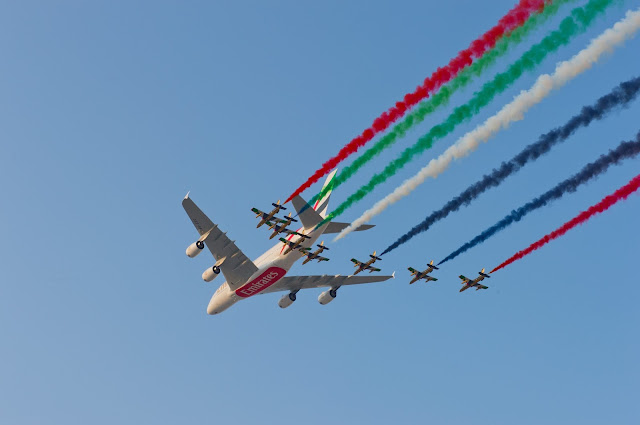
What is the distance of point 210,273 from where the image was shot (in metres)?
44.8

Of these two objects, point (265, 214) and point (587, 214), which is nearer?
point (587, 214)

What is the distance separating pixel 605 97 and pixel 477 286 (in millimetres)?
16090

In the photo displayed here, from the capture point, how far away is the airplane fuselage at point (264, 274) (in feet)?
143

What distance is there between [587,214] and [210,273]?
22.1 meters

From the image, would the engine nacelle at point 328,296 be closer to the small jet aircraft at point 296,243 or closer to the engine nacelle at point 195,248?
the small jet aircraft at point 296,243

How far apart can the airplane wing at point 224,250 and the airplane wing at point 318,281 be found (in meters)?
3.78

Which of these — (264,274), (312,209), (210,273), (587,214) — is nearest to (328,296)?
(264,274)

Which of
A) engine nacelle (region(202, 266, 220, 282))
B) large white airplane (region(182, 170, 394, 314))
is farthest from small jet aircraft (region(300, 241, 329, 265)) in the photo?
engine nacelle (region(202, 266, 220, 282))

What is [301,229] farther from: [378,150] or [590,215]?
[590,215]

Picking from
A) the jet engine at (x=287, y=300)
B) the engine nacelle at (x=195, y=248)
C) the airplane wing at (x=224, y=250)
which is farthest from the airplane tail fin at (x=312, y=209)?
the jet engine at (x=287, y=300)

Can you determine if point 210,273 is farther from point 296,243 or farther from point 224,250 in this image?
point 296,243

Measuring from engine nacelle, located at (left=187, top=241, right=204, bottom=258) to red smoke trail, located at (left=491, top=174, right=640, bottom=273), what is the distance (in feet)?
52.6

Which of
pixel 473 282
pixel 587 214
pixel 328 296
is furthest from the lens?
pixel 328 296

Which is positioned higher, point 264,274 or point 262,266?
point 262,266
